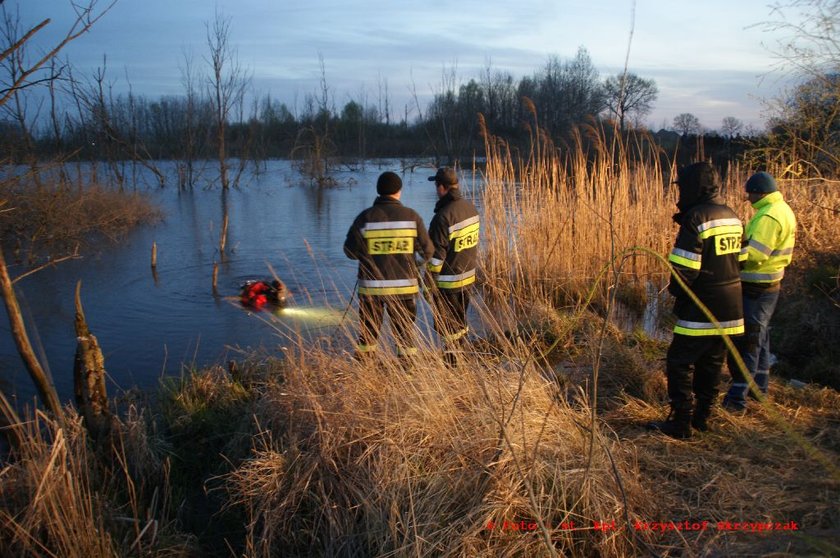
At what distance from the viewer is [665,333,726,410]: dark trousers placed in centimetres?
395

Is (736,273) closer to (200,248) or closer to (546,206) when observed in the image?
(546,206)

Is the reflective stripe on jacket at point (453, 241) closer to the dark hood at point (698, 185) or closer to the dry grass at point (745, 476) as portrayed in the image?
the dry grass at point (745, 476)

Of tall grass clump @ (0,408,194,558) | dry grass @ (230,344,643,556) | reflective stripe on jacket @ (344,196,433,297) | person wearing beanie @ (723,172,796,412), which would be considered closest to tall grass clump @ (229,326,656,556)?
dry grass @ (230,344,643,556)

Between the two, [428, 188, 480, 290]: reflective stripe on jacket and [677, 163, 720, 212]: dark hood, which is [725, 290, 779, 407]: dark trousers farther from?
[428, 188, 480, 290]: reflective stripe on jacket

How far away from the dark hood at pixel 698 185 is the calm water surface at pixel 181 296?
8.89ft

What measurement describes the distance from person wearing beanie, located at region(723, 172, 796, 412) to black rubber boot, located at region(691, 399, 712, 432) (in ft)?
1.63

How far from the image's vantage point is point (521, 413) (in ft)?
11.3

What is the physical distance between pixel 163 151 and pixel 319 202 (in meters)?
25.4

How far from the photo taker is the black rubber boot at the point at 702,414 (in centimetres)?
413

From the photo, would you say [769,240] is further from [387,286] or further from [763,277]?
[387,286]

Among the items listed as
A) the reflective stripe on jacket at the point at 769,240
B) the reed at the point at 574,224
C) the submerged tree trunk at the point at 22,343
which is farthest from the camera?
the reed at the point at 574,224

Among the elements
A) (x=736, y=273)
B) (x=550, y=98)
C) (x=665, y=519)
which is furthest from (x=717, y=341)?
(x=550, y=98)

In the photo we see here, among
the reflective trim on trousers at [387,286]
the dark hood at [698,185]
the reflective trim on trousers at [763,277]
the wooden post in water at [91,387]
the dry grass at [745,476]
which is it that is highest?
the dark hood at [698,185]

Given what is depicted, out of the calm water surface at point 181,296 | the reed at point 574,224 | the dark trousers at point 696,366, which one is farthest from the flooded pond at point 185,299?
the dark trousers at point 696,366
